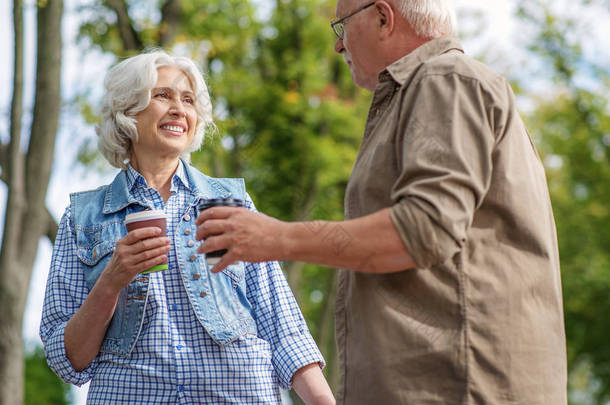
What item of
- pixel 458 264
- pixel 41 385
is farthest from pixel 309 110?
pixel 458 264

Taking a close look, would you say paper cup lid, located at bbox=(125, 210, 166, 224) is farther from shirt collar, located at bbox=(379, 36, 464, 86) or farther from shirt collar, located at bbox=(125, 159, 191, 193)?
shirt collar, located at bbox=(379, 36, 464, 86)

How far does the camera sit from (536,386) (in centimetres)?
204

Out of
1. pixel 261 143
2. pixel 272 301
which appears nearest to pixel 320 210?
pixel 261 143

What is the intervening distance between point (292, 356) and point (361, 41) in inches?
51.8

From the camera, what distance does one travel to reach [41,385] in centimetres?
1505

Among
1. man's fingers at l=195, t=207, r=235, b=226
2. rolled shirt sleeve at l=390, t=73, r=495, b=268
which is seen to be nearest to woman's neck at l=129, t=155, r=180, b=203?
man's fingers at l=195, t=207, r=235, b=226

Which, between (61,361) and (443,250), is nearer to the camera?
(443,250)

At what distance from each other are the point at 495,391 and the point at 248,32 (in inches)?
545

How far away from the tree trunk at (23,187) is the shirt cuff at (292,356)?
4.88m

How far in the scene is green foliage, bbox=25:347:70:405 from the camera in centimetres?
1470

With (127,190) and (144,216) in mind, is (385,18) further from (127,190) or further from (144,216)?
(127,190)

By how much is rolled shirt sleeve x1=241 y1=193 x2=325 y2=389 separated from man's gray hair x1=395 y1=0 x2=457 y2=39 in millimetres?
1182

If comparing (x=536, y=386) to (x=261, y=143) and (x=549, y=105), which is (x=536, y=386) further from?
(x=549, y=105)

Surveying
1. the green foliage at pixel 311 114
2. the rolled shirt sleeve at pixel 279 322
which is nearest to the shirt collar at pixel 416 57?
the rolled shirt sleeve at pixel 279 322
